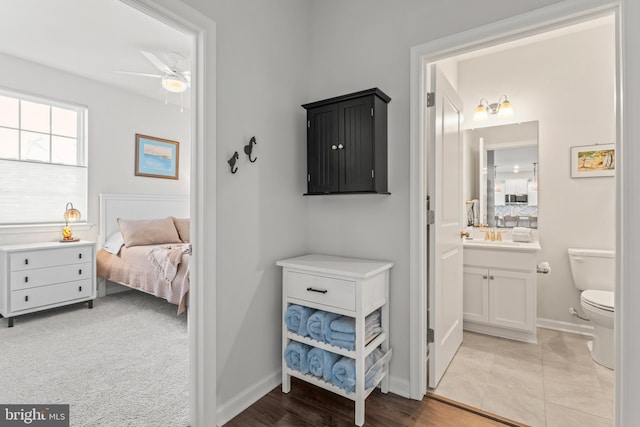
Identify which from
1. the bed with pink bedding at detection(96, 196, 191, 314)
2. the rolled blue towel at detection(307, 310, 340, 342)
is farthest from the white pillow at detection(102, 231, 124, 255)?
the rolled blue towel at detection(307, 310, 340, 342)

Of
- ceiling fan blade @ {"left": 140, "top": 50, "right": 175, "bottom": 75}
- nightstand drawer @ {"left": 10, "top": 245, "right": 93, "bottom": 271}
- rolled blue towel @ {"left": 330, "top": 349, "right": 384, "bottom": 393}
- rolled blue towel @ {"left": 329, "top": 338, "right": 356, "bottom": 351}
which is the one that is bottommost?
rolled blue towel @ {"left": 330, "top": 349, "right": 384, "bottom": 393}

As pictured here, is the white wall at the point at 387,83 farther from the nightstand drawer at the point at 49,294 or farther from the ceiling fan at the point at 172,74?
the nightstand drawer at the point at 49,294

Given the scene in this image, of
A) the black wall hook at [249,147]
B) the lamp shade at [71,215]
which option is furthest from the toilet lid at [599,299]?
the lamp shade at [71,215]

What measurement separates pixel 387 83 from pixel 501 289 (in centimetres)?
204

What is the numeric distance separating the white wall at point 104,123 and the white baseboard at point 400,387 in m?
2.90

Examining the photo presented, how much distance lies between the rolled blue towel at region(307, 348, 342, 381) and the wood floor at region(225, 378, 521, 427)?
0.20 m

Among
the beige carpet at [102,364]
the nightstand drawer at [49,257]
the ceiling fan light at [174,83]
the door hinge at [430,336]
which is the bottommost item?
the beige carpet at [102,364]

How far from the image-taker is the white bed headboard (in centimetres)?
411

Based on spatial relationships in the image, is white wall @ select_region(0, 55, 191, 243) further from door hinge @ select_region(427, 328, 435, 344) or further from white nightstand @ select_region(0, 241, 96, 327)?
door hinge @ select_region(427, 328, 435, 344)

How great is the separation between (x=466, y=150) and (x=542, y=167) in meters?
0.69

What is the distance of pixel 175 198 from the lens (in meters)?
4.88

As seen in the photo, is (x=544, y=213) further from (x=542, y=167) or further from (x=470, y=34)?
(x=470, y=34)

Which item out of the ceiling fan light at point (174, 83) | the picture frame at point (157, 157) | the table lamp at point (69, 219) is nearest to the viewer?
the ceiling fan light at point (174, 83)

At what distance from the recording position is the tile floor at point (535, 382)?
5.77ft
